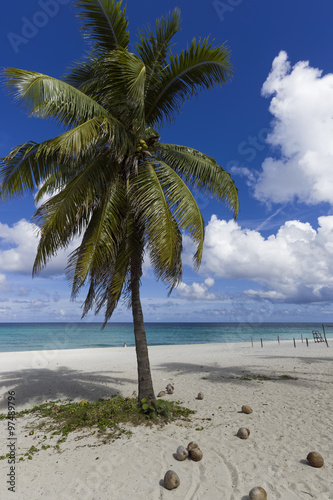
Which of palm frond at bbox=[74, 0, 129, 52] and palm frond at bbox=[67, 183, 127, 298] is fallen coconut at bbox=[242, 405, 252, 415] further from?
palm frond at bbox=[74, 0, 129, 52]

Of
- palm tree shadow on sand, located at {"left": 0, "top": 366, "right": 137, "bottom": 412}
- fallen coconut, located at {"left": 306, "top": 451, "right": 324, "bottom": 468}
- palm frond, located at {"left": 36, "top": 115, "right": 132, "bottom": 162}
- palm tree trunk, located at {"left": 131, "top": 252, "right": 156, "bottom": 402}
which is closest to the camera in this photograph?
fallen coconut, located at {"left": 306, "top": 451, "right": 324, "bottom": 468}

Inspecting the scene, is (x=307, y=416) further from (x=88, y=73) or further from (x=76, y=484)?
(x=88, y=73)

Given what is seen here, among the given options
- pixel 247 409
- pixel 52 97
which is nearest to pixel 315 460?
pixel 247 409

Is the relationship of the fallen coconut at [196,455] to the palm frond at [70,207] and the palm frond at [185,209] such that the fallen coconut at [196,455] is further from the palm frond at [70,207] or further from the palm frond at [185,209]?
the palm frond at [70,207]

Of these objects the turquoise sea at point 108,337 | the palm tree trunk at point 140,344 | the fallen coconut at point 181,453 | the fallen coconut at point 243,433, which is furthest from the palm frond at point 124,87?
the turquoise sea at point 108,337

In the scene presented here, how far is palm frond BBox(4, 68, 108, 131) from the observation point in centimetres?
569

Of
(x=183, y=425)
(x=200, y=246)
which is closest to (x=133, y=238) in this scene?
(x=200, y=246)

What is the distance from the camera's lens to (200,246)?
6.58 meters

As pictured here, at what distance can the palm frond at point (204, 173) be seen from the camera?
761 cm

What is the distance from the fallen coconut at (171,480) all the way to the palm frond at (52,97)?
22.4ft

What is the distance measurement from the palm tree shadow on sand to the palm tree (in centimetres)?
373

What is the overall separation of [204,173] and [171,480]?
6370mm

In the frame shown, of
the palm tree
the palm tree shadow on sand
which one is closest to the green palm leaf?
the palm tree

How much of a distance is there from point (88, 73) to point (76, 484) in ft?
30.3
